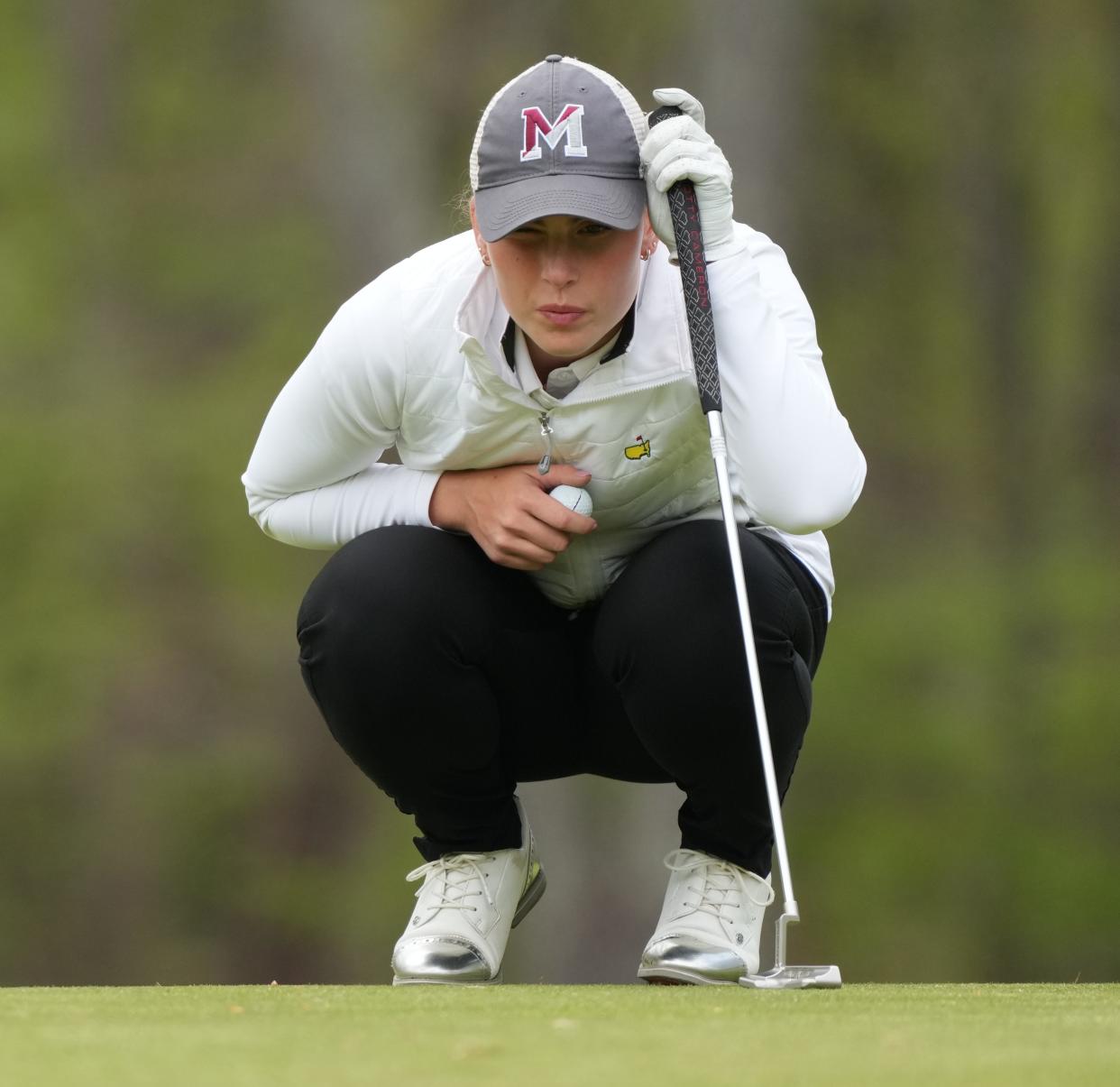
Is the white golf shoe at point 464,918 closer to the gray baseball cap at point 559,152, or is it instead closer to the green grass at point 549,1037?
the green grass at point 549,1037

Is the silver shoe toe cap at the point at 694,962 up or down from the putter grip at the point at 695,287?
down

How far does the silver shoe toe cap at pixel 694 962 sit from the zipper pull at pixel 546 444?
0.49 metres

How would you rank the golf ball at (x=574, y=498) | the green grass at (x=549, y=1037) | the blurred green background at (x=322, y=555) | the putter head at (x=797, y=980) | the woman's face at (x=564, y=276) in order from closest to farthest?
the green grass at (x=549, y=1037) < the putter head at (x=797, y=980) < the woman's face at (x=564, y=276) < the golf ball at (x=574, y=498) < the blurred green background at (x=322, y=555)

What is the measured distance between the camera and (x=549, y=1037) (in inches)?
60.3

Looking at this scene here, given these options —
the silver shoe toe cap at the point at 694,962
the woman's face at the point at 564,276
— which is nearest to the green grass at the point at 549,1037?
the silver shoe toe cap at the point at 694,962

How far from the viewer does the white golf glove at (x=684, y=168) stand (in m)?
2.05

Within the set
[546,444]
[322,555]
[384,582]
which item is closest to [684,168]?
[546,444]

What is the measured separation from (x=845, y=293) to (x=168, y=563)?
8.48 ft

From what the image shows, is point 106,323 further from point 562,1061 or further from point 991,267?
point 562,1061

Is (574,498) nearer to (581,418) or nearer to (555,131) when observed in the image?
(581,418)

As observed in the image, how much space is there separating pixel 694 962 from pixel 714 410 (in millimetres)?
545

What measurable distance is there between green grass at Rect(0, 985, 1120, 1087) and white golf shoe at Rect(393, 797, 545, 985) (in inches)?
8.7

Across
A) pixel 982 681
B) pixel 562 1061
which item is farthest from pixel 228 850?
pixel 562 1061

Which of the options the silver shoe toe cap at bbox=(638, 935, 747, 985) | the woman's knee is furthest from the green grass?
the woman's knee
